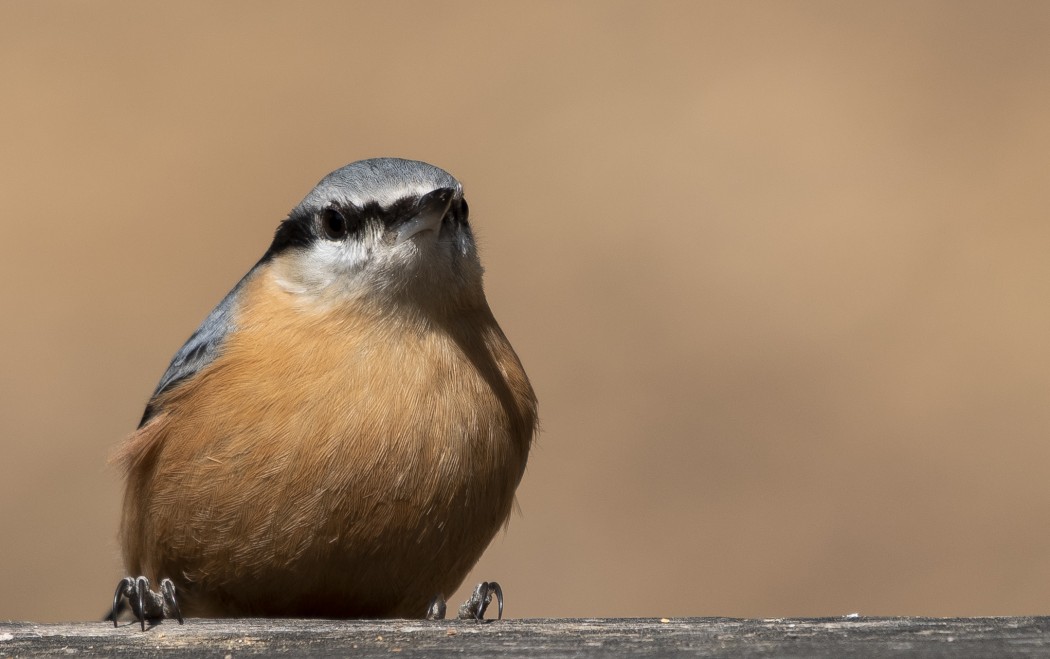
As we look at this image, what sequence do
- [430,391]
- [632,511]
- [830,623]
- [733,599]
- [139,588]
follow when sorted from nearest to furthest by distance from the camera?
1. [830,623]
2. [139,588]
3. [430,391]
4. [733,599]
5. [632,511]

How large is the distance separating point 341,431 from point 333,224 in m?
0.75

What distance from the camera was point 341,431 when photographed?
362 cm

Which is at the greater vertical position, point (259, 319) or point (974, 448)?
point (259, 319)

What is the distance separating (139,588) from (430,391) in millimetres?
858

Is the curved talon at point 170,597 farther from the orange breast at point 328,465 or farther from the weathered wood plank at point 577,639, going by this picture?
the weathered wood plank at point 577,639

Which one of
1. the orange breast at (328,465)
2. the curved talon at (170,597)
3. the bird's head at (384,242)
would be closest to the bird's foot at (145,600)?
the curved talon at (170,597)

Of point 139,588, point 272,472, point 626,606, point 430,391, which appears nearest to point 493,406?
point 430,391

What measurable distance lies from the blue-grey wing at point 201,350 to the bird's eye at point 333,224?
0.35 meters

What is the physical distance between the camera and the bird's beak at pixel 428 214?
3945 millimetres

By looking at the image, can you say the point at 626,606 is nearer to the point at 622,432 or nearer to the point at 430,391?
the point at 622,432

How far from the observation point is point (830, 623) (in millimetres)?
3068

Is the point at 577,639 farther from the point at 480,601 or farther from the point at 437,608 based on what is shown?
the point at 437,608

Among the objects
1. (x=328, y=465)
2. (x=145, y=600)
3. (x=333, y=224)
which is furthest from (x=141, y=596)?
(x=333, y=224)

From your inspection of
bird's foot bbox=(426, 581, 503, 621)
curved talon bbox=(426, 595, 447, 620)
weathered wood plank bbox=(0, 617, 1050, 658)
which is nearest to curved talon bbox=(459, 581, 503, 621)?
bird's foot bbox=(426, 581, 503, 621)
